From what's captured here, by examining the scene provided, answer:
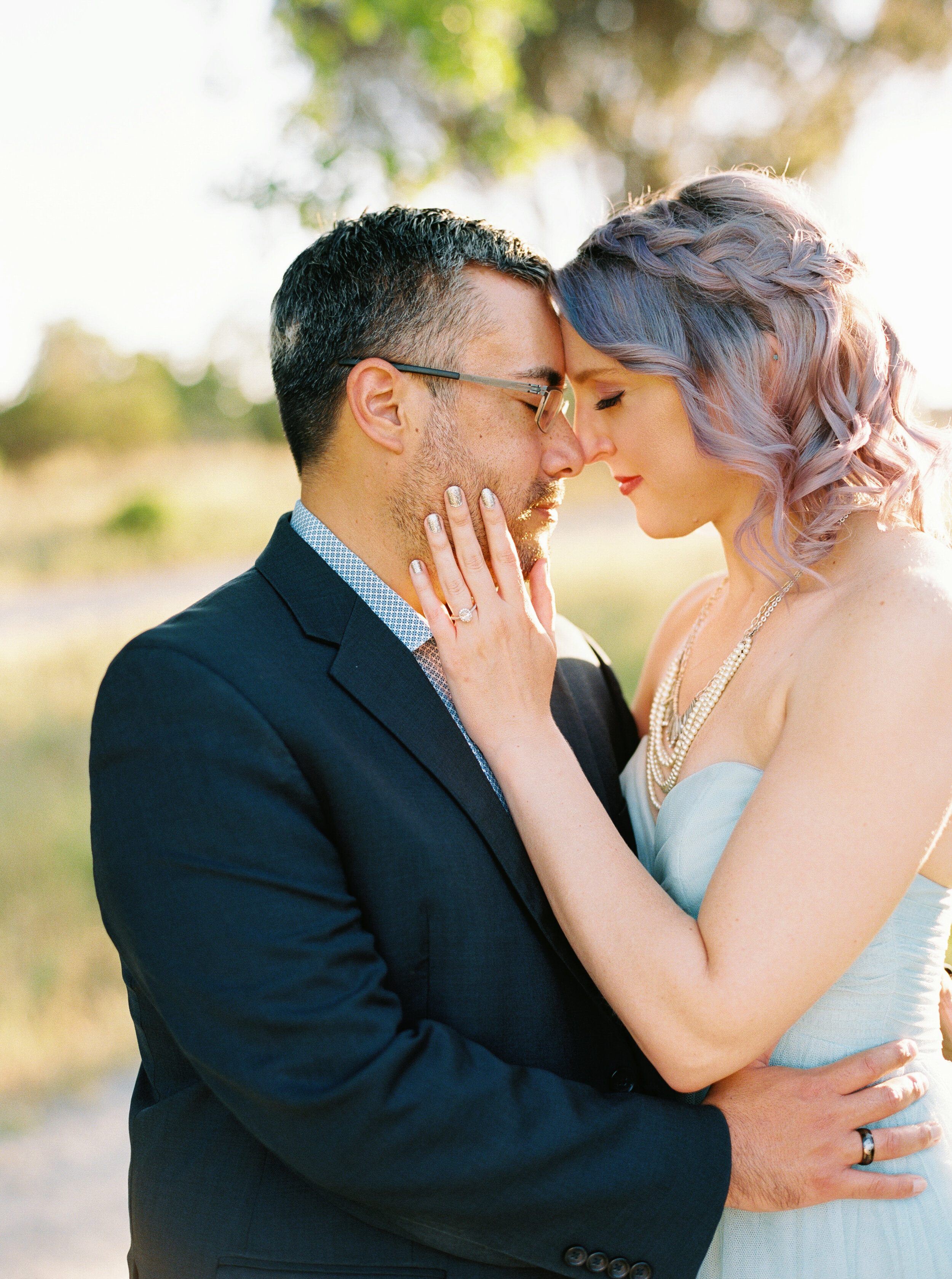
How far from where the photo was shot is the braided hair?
2236 millimetres

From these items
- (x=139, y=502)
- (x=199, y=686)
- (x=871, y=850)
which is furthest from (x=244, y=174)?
(x=139, y=502)

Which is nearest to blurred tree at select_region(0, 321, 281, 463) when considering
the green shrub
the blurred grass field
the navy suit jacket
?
the blurred grass field

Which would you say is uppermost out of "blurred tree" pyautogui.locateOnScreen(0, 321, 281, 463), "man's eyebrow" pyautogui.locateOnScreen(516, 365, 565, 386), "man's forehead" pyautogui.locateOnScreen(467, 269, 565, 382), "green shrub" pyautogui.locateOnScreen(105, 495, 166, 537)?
"blurred tree" pyautogui.locateOnScreen(0, 321, 281, 463)

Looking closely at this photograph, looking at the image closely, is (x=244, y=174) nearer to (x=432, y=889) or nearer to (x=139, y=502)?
(x=432, y=889)

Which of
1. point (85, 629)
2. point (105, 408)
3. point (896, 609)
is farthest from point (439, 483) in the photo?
point (105, 408)

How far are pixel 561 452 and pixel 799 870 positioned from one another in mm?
1159

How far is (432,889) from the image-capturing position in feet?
6.41

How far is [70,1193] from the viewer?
398cm

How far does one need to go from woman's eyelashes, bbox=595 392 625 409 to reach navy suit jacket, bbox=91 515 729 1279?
2.67 feet

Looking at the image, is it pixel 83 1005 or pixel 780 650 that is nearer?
pixel 780 650

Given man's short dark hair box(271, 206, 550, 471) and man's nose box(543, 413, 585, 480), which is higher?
man's short dark hair box(271, 206, 550, 471)

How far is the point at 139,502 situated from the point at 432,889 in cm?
1401

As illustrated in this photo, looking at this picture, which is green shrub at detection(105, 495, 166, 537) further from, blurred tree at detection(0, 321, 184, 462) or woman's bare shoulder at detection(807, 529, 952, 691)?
woman's bare shoulder at detection(807, 529, 952, 691)

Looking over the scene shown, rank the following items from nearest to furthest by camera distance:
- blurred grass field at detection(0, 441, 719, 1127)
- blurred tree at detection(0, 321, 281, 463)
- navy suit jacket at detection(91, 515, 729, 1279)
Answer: navy suit jacket at detection(91, 515, 729, 1279) < blurred grass field at detection(0, 441, 719, 1127) < blurred tree at detection(0, 321, 281, 463)
